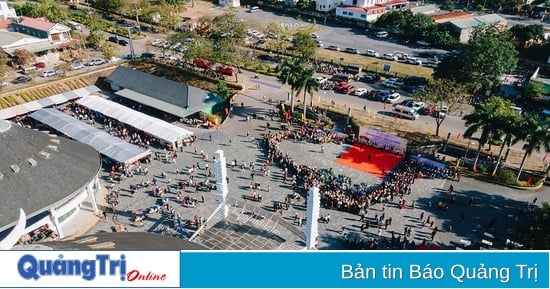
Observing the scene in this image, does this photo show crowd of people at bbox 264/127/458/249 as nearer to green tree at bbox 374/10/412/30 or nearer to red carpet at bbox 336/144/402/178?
red carpet at bbox 336/144/402/178

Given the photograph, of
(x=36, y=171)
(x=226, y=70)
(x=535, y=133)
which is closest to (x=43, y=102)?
(x=36, y=171)

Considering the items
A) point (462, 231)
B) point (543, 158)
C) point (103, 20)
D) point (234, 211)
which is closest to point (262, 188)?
point (234, 211)

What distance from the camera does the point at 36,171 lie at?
134ft

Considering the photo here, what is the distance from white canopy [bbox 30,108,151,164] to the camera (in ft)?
167

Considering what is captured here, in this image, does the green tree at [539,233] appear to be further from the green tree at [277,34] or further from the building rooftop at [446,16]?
the building rooftop at [446,16]

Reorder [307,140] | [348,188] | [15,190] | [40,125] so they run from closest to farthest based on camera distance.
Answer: [15,190]
[348,188]
[307,140]
[40,125]

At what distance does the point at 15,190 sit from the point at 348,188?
33.1 m

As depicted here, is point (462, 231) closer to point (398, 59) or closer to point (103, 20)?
point (398, 59)

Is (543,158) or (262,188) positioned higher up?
(543,158)

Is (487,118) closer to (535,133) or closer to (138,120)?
(535,133)

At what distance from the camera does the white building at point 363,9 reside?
361 ft

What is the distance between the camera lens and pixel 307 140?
57875mm

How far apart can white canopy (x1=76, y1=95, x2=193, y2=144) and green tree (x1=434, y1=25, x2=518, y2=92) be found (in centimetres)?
4434

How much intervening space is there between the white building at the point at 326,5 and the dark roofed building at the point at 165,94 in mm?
66482
